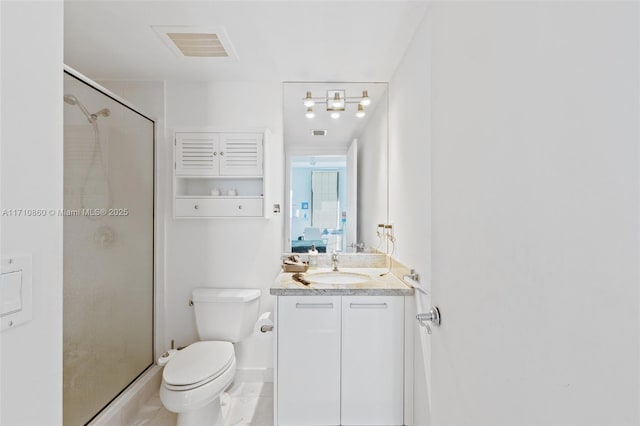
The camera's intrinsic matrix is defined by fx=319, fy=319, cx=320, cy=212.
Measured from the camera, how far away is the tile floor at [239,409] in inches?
77.3

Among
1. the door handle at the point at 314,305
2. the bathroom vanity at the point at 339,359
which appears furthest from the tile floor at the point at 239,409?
the door handle at the point at 314,305

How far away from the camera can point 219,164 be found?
2.34 meters

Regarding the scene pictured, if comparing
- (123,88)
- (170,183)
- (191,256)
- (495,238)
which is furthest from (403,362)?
(123,88)

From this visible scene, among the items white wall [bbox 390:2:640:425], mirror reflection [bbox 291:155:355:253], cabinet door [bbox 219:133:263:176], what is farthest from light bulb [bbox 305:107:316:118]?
white wall [bbox 390:2:640:425]

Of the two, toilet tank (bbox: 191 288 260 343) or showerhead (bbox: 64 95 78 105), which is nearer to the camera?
showerhead (bbox: 64 95 78 105)

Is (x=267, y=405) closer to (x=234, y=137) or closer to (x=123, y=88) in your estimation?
(x=234, y=137)

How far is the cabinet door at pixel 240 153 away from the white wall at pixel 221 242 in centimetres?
11

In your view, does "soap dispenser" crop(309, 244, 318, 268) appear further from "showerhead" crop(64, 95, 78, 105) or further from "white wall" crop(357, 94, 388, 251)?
"showerhead" crop(64, 95, 78, 105)

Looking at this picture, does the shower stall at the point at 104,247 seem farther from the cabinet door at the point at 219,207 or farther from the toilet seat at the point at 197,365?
the toilet seat at the point at 197,365

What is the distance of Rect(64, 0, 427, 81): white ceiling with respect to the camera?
154 centimetres

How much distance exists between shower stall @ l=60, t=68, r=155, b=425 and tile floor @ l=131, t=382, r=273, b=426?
23cm

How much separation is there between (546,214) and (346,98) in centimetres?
214
